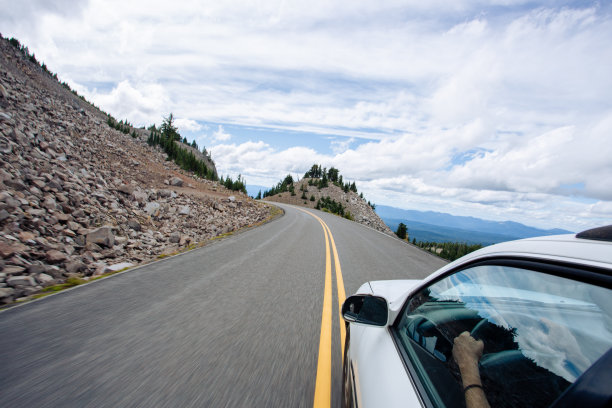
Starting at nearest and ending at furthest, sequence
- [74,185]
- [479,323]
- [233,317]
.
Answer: [479,323]
[233,317]
[74,185]

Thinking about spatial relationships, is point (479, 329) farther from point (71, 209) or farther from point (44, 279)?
point (71, 209)

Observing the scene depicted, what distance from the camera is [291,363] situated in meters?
2.71

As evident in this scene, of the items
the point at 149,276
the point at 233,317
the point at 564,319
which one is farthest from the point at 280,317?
the point at 564,319

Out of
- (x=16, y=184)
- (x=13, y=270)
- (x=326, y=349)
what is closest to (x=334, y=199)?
(x=16, y=184)

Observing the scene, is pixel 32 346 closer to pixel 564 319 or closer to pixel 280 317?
pixel 280 317

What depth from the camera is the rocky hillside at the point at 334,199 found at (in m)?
57.6

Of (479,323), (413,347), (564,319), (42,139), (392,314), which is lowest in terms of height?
(413,347)

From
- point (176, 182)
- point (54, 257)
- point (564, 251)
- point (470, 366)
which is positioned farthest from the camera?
point (176, 182)

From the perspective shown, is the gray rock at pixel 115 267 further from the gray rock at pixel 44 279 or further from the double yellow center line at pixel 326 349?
the double yellow center line at pixel 326 349

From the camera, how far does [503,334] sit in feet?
3.84

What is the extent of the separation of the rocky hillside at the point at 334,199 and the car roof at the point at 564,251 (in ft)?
179

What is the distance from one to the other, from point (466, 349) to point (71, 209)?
31.1ft

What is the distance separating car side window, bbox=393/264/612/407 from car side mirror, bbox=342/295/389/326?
0.59 ft

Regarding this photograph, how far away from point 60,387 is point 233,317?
1.80 meters
